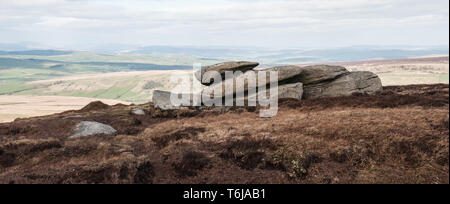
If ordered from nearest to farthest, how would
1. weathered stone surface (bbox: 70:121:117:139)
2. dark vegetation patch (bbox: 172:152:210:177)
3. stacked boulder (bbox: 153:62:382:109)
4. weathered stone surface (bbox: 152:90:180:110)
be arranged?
dark vegetation patch (bbox: 172:152:210:177) < weathered stone surface (bbox: 70:121:117:139) < weathered stone surface (bbox: 152:90:180:110) < stacked boulder (bbox: 153:62:382:109)

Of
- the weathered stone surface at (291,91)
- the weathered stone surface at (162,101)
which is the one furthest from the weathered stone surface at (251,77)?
the weathered stone surface at (162,101)

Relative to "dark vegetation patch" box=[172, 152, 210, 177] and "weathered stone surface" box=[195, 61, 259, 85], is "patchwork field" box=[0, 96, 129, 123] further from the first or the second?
"dark vegetation patch" box=[172, 152, 210, 177]

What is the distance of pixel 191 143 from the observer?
68.1 ft

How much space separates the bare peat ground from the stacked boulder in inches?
574

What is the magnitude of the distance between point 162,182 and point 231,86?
24.2 meters

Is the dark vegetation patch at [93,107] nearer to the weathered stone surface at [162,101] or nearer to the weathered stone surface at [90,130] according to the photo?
the weathered stone surface at [162,101]

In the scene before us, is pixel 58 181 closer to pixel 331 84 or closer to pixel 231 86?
pixel 231 86

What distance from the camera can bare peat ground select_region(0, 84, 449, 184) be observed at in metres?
15.2

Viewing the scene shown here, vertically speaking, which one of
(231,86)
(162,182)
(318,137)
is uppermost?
(231,86)

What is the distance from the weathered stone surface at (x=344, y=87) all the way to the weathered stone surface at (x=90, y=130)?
26.7 m

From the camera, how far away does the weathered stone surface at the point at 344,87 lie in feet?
135

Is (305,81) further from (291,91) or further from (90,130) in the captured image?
(90,130)

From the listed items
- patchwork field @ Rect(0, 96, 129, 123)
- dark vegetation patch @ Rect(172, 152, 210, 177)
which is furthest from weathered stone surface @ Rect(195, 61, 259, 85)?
patchwork field @ Rect(0, 96, 129, 123)

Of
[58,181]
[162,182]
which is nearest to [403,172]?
[162,182]
